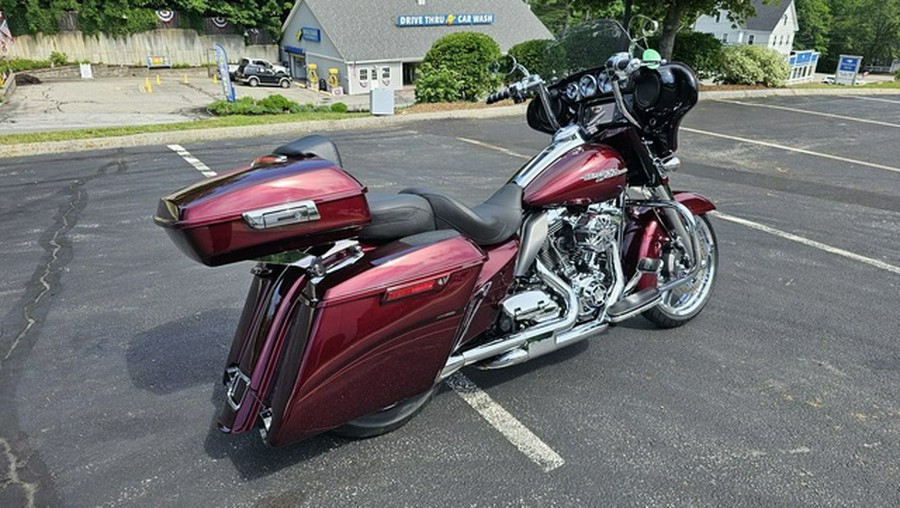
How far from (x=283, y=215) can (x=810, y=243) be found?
5066mm

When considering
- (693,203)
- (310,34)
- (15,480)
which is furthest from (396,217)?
(310,34)

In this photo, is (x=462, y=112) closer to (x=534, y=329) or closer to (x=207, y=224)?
(x=534, y=329)

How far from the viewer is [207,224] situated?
6.29 feet

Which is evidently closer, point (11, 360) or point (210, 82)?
point (11, 360)

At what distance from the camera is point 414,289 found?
2279 millimetres

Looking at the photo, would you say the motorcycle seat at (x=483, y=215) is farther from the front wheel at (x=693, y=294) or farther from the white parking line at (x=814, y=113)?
the white parking line at (x=814, y=113)

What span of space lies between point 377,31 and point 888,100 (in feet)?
103

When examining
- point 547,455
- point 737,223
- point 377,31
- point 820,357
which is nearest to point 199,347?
point 547,455

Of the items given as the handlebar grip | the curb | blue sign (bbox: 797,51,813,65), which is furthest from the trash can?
blue sign (bbox: 797,51,813,65)

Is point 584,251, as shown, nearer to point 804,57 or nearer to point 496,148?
point 496,148

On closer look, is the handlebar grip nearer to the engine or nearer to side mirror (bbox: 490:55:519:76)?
side mirror (bbox: 490:55:519:76)

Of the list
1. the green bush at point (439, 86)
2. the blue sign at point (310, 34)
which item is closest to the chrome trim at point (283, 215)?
the green bush at point (439, 86)

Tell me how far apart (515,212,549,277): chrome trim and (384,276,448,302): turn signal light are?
643mm

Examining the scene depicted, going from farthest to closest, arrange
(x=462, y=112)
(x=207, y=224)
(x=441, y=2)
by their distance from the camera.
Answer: (x=441, y=2), (x=462, y=112), (x=207, y=224)
